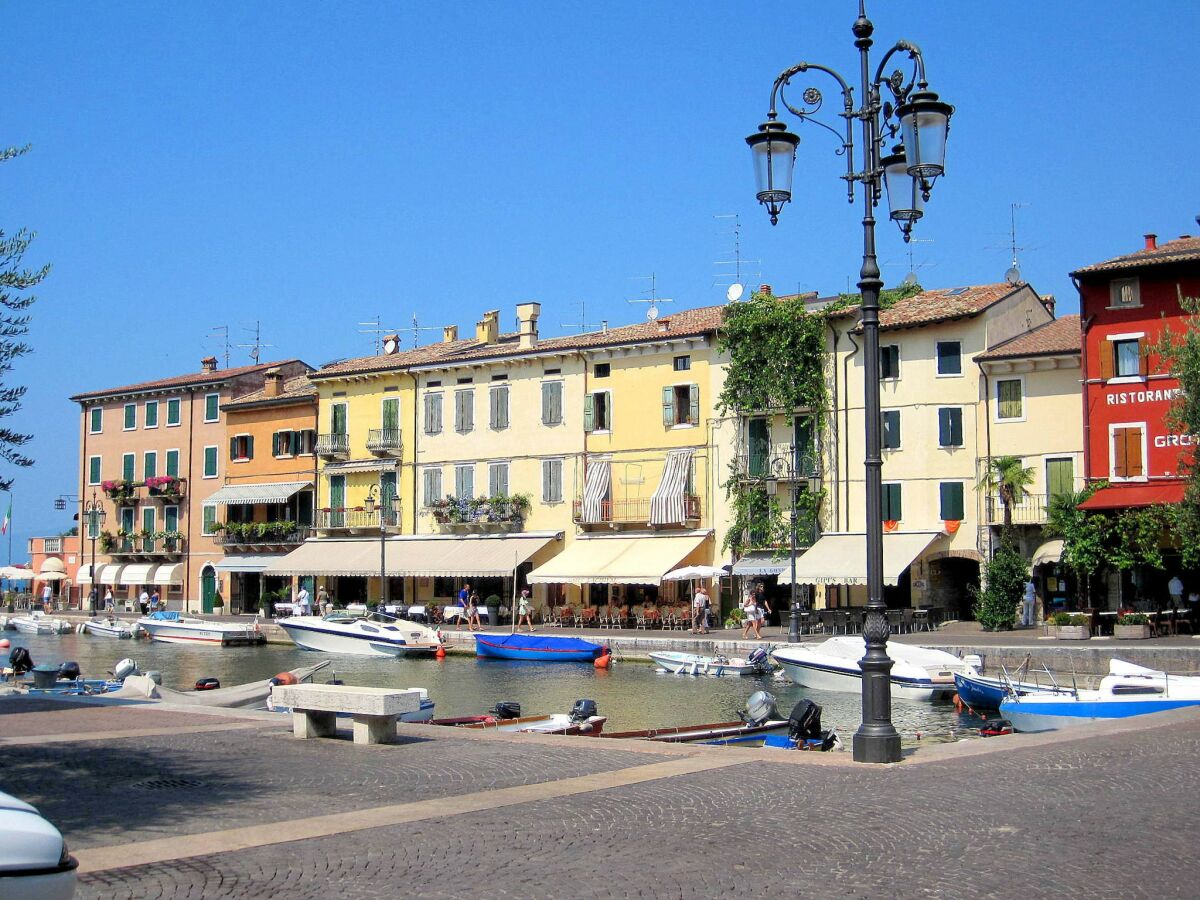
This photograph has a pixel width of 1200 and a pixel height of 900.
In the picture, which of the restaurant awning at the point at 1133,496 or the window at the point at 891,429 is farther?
the window at the point at 891,429

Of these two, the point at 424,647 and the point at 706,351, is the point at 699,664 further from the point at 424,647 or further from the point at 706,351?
the point at 706,351

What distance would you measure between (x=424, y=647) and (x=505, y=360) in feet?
46.9

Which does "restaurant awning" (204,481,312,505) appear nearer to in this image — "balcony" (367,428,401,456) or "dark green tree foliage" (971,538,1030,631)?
"balcony" (367,428,401,456)

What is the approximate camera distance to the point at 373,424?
189ft

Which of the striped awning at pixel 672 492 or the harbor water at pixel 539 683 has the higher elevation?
the striped awning at pixel 672 492

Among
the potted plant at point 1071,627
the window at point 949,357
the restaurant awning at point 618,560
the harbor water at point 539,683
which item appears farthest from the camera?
the restaurant awning at point 618,560

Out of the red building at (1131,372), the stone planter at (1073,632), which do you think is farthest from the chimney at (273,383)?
the stone planter at (1073,632)

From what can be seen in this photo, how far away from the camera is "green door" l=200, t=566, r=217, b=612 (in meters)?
63.5

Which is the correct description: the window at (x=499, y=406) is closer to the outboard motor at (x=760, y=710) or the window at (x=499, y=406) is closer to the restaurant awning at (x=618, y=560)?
the restaurant awning at (x=618, y=560)

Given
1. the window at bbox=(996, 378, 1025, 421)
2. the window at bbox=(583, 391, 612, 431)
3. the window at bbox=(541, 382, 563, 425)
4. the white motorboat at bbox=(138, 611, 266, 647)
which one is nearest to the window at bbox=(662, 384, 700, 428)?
the window at bbox=(583, 391, 612, 431)

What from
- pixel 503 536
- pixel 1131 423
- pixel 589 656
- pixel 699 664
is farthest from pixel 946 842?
pixel 503 536

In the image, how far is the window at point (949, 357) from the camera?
43594mm

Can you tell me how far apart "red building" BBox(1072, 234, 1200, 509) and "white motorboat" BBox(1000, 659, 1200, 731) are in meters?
16.5

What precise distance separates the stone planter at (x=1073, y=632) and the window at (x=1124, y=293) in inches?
410
